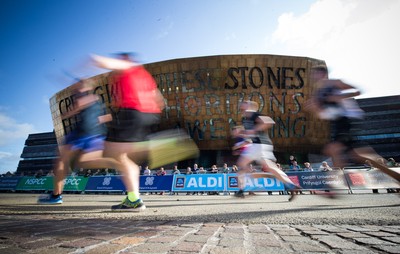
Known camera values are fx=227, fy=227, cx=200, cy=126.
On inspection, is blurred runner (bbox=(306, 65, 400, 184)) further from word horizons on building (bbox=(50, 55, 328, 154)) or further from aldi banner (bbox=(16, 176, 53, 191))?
word horizons on building (bbox=(50, 55, 328, 154))

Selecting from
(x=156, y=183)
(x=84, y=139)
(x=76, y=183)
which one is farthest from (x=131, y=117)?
(x=76, y=183)

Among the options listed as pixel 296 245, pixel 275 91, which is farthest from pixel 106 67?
pixel 275 91

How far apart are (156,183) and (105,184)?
10.4 ft

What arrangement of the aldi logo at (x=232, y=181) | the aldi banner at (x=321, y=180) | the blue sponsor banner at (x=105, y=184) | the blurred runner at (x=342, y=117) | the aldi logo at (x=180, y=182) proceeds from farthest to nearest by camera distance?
1. the blue sponsor banner at (x=105, y=184)
2. the aldi logo at (x=180, y=182)
3. the aldi logo at (x=232, y=181)
4. the aldi banner at (x=321, y=180)
5. the blurred runner at (x=342, y=117)

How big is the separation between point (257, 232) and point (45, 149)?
236 feet

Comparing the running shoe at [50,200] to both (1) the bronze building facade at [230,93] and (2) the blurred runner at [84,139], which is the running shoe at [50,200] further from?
(1) the bronze building facade at [230,93]

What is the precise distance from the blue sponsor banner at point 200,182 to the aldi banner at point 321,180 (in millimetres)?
3562

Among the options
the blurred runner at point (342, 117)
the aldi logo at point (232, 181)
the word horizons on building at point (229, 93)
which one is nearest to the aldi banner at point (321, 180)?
the aldi logo at point (232, 181)

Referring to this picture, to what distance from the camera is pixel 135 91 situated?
3557mm

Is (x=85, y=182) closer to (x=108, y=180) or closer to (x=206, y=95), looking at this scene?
(x=108, y=180)

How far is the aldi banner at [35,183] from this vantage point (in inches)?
604

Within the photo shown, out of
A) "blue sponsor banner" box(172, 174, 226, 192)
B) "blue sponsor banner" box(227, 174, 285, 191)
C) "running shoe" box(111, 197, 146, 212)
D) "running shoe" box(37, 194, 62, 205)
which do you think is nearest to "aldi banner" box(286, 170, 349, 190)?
"blue sponsor banner" box(227, 174, 285, 191)

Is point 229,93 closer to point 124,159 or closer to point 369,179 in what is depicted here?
point 369,179

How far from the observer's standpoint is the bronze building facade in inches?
896
